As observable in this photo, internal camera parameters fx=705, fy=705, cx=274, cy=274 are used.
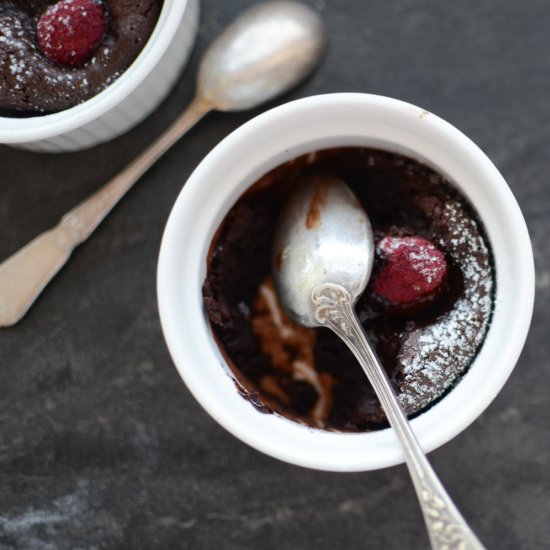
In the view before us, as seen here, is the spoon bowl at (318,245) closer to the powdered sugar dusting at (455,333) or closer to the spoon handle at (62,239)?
the powdered sugar dusting at (455,333)

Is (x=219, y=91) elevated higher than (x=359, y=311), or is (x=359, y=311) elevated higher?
(x=219, y=91)

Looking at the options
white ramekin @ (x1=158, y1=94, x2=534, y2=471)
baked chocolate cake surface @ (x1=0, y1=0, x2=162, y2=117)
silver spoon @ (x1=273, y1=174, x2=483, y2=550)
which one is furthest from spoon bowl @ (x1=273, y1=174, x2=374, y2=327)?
baked chocolate cake surface @ (x1=0, y1=0, x2=162, y2=117)

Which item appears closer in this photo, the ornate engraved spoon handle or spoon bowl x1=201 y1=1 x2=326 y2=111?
the ornate engraved spoon handle

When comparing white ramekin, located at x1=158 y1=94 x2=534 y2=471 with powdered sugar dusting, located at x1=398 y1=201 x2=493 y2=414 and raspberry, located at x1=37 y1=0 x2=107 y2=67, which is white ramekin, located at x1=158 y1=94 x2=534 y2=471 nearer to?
powdered sugar dusting, located at x1=398 y1=201 x2=493 y2=414

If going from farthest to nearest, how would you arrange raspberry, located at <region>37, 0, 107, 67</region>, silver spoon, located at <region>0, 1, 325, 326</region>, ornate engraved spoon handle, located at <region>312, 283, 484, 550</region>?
silver spoon, located at <region>0, 1, 325, 326</region>, raspberry, located at <region>37, 0, 107, 67</region>, ornate engraved spoon handle, located at <region>312, 283, 484, 550</region>

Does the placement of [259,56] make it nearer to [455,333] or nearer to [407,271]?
[407,271]

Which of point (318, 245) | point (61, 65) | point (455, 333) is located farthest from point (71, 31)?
point (455, 333)

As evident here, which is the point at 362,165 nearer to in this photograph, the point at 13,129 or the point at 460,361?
the point at 460,361
